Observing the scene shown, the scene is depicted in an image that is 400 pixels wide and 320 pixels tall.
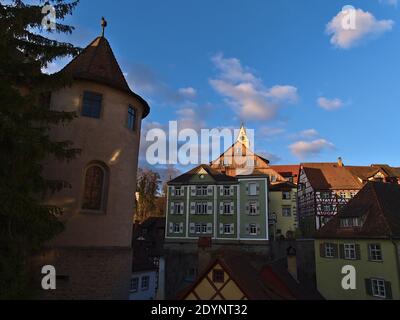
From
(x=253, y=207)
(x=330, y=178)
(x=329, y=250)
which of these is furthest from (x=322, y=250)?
(x=330, y=178)

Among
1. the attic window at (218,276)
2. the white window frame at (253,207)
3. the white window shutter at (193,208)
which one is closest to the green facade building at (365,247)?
the white window frame at (253,207)

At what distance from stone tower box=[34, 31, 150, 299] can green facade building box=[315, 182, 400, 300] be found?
16.2 metres

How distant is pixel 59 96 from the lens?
16.8 m

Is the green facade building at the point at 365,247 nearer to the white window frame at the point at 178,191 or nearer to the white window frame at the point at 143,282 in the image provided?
the white window frame at the point at 143,282

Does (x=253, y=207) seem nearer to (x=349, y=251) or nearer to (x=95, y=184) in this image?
(x=349, y=251)

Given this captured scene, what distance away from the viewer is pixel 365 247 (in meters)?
23.7

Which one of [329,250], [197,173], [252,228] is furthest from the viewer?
[197,173]

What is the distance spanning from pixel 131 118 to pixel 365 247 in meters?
18.0

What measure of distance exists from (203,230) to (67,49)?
1273 inches

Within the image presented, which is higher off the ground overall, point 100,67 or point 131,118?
point 100,67

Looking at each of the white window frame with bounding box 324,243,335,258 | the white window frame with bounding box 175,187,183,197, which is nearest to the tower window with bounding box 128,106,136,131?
the white window frame with bounding box 324,243,335,258

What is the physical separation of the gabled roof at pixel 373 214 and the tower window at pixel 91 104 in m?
19.4
